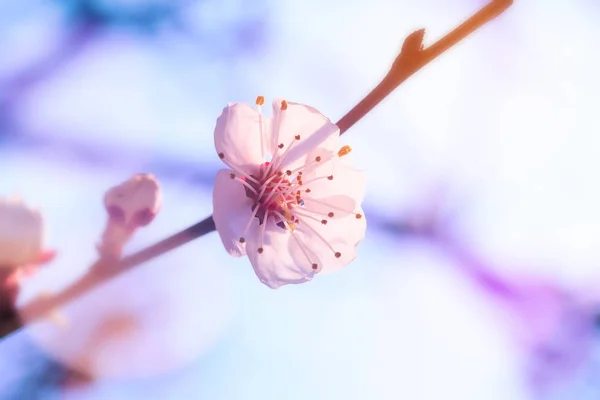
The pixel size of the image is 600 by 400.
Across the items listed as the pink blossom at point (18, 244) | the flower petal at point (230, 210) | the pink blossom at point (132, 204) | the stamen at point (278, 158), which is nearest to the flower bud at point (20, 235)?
the pink blossom at point (18, 244)

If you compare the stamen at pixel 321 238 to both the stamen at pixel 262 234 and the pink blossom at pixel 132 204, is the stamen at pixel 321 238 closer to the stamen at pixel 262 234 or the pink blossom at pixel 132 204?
the stamen at pixel 262 234

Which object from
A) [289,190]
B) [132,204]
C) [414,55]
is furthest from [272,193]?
[414,55]

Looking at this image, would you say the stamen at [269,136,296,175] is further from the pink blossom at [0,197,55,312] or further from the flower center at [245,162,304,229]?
the pink blossom at [0,197,55,312]

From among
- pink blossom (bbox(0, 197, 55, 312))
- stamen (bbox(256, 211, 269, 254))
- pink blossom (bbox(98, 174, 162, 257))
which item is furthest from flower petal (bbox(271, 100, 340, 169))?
pink blossom (bbox(0, 197, 55, 312))

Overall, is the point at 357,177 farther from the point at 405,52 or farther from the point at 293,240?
the point at 405,52

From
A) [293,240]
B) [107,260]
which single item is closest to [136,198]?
[107,260]

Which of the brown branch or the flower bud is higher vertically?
the brown branch
